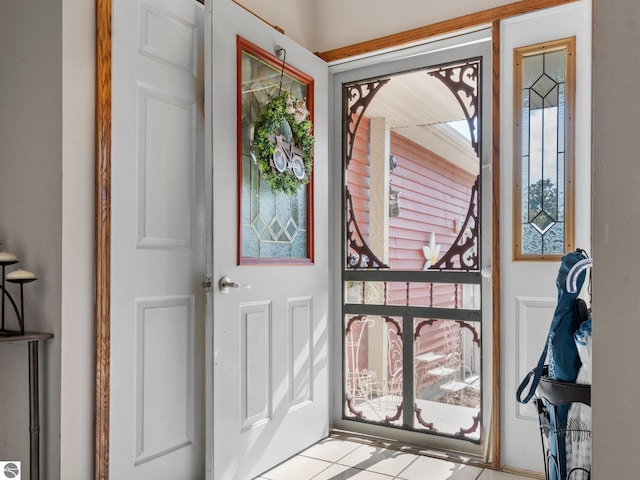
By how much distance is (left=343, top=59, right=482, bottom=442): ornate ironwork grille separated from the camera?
109 inches

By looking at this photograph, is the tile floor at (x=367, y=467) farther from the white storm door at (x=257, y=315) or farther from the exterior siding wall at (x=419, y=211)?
the exterior siding wall at (x=419, y=211)

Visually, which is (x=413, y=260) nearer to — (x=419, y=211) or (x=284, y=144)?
(x=419, y=211)

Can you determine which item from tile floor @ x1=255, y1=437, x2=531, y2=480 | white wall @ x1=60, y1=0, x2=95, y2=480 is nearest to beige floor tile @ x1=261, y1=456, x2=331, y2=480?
tile floor @ x1=255, y1=437, x2=531, y2=480

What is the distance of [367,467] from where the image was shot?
255cm

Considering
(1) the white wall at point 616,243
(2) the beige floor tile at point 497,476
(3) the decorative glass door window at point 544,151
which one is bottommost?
(2) the beige floor tile at point 497,476

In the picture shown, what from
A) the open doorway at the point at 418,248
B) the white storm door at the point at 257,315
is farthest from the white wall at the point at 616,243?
the open doorway at the point at 418,248

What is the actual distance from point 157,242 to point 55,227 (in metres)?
0.40

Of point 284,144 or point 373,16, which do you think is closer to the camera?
point 284,144

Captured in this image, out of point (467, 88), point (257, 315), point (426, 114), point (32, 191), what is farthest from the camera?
point (426, 114)

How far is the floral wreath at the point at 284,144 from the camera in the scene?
245 centimetres

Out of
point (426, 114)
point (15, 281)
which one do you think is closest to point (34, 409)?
point (15, 281)

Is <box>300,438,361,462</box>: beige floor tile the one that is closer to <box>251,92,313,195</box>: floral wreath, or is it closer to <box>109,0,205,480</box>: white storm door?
<box>109,0,205,480</box>: white storm door

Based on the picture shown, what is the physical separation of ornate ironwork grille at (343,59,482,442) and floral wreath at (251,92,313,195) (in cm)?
49

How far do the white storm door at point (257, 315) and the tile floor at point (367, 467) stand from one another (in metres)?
0.08
